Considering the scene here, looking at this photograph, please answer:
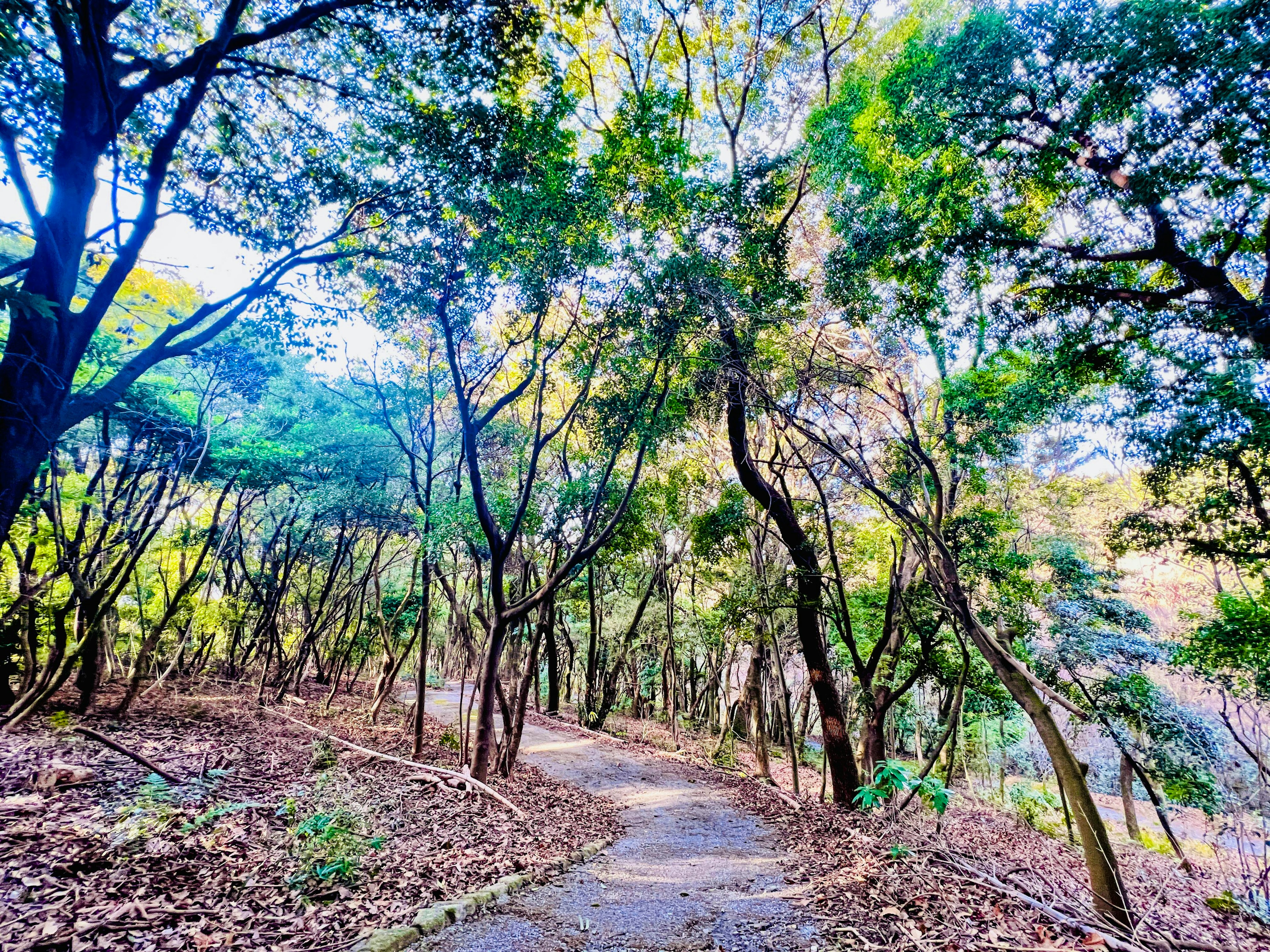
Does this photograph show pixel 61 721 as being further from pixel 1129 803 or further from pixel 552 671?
pixel 1129 803

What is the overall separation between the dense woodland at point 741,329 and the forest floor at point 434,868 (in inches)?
30.3

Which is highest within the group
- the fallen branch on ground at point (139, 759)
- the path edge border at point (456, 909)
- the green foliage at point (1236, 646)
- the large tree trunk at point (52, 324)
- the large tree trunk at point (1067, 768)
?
the large tree trunk at point (52, 324)

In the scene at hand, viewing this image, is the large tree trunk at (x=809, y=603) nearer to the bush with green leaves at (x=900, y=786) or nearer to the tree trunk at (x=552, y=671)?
the bush with green leaves at (x=900, y=786)

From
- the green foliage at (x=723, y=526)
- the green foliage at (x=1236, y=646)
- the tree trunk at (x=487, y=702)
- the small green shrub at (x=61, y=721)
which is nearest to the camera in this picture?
the green foliage at (x=1236, y=646)

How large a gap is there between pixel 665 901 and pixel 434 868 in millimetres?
2027

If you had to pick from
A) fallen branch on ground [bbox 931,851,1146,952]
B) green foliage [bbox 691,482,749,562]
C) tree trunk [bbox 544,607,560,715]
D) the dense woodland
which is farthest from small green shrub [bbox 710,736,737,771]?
fallen branch on ground [bbox 931,851,1146,952]

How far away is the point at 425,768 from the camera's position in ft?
25.4

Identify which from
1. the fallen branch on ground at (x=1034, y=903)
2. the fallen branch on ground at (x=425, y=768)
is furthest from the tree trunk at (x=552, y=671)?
the fallen branch on ground at (x=1034, y=903)

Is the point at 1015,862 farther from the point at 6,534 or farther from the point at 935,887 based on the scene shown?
the point at 6,534

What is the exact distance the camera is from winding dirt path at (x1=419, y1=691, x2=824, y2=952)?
3779 mm

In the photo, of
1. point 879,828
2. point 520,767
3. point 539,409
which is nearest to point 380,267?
point 539,409

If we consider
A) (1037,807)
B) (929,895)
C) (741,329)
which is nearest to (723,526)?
(741,329)

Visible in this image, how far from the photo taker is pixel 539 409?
8172 millimetres

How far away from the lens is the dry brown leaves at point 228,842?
316 cm
